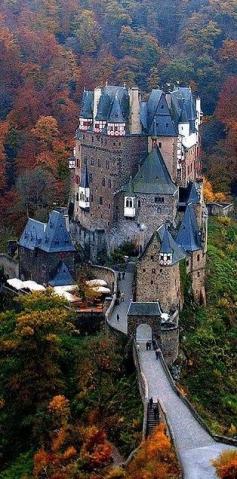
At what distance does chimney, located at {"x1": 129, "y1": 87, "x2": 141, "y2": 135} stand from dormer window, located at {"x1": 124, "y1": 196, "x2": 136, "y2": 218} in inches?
165

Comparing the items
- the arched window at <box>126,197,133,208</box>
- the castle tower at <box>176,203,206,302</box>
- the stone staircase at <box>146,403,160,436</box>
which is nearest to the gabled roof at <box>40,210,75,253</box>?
the arched window at <box>126,197,133,208</box>

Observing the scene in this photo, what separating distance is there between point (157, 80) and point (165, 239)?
5230cm

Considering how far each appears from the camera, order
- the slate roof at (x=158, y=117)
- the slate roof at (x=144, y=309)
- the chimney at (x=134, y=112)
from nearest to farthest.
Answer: the slate roof at (x=144, y=309)
the slate roof at (x=158, y=117)
the chimney at (x=134, y=112)

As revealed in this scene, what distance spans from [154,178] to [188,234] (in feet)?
14.8

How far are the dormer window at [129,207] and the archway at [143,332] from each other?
11.8m

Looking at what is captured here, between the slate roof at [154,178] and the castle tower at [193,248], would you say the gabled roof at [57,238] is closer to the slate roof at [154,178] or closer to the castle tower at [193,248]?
the slate roof at [154,178]

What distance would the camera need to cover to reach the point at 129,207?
53.8 metres

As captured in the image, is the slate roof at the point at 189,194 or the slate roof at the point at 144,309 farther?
the slate roof at the point at 189,194

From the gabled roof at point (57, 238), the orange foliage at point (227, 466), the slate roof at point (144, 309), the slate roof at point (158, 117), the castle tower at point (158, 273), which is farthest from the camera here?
the slate roof at point (158, 117)

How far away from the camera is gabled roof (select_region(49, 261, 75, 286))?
51.3m

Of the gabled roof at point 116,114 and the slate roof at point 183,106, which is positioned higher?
the slate roof at point 183,106

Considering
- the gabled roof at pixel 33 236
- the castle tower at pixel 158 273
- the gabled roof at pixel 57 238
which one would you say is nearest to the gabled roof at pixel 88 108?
the gabled roof at pixel 57 238

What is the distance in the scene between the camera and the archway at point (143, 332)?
142 feet

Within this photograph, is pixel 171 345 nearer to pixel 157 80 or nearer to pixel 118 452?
pixel 118 452
